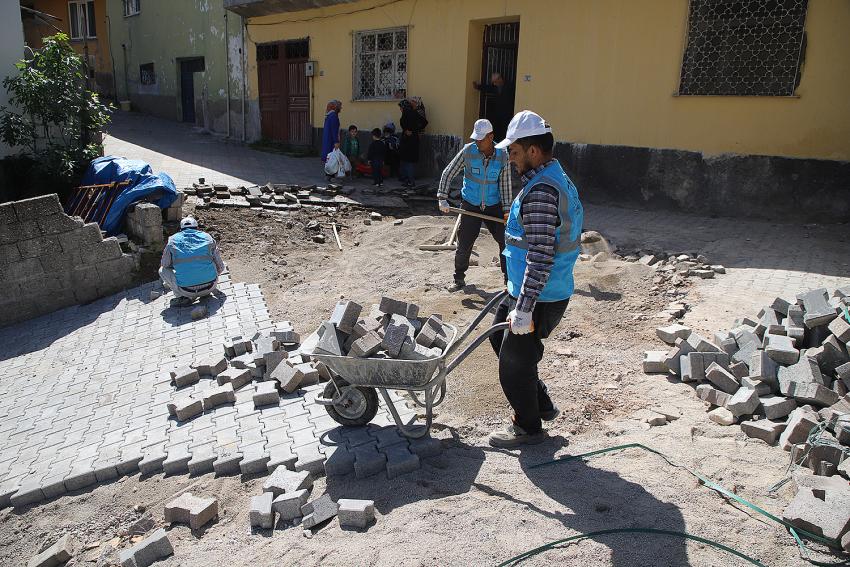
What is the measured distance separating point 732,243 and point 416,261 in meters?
4.17

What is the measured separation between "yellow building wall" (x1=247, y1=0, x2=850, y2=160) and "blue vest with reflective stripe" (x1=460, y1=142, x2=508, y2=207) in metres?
4.65

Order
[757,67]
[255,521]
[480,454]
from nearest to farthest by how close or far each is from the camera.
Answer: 1. [255,521]
2. [480,454]
3. [757,67]

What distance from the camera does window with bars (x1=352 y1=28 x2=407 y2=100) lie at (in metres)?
14.2

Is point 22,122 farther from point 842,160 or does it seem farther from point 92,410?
point 842,160

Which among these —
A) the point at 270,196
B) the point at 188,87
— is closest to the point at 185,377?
the point at 270,196

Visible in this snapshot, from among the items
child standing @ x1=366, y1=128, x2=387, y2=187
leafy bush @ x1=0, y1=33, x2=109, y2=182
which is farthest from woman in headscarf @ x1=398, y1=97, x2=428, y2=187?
leafy bush @ x1=0, y1=33, x2=109, y2=182

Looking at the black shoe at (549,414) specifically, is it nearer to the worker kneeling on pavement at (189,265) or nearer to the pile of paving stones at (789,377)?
the pile of paving stones at (789,377)

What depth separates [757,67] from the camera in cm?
905

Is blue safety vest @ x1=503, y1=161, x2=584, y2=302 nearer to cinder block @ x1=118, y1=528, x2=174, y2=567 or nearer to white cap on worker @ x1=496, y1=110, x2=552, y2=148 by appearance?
white cap on worker @ x1=496, y1=110, x2=552, y2=148

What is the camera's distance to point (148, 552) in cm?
338

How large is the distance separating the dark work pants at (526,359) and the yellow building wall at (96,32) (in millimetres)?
26938

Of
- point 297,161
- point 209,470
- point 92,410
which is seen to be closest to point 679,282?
point 209,470

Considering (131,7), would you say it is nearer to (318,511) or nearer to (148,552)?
(148,552)

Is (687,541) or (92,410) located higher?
(687,541)
